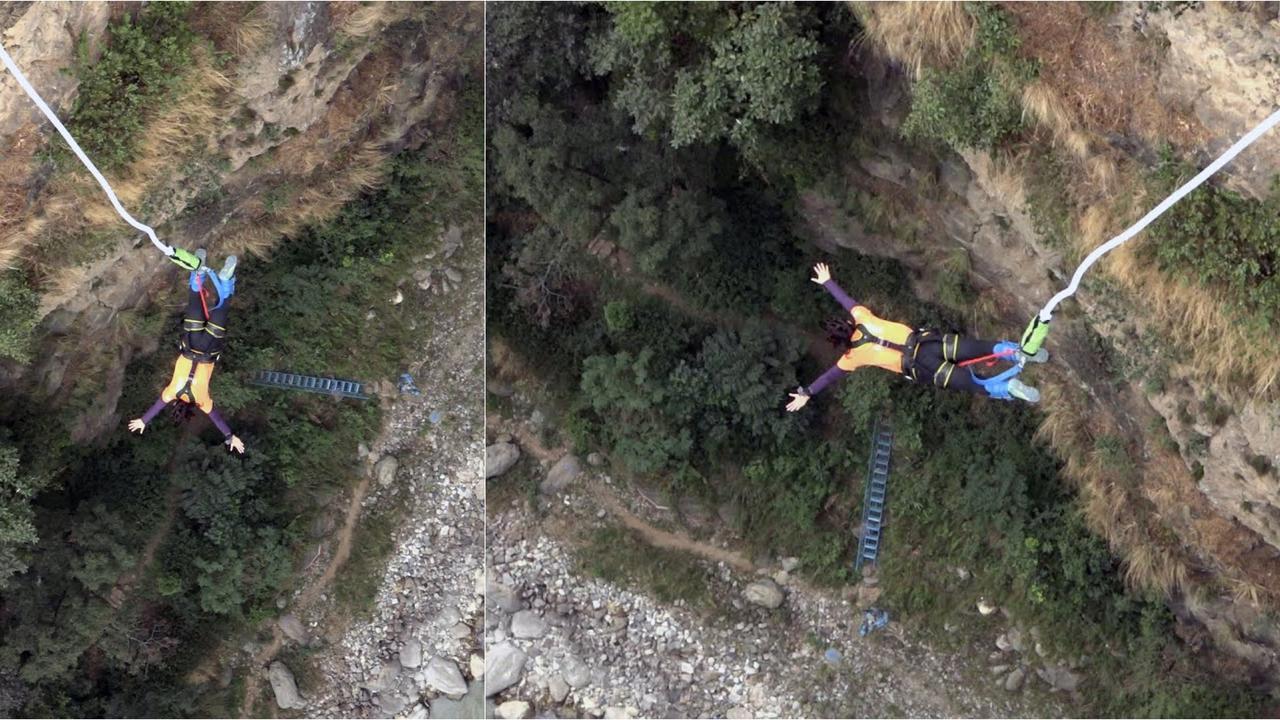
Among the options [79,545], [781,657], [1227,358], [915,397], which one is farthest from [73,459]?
[1227,358]

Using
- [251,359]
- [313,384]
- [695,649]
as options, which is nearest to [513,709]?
[695,649]

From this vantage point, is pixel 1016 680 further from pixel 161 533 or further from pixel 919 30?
pixel 161 533

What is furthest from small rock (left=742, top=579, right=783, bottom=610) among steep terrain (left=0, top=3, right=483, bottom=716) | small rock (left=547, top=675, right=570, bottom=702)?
steep terrain (left=0, top=3, right=483, bottom=716)

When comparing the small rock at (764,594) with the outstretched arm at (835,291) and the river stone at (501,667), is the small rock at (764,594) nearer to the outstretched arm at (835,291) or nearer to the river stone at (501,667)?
the river stone at (501,667)

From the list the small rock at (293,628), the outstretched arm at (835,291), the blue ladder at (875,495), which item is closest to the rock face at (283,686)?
the small rock at (293,628)

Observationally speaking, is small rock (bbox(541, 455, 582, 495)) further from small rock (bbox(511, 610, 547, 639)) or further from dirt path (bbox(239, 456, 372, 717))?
dirt path (bbox(239, 456, 372, 717))
